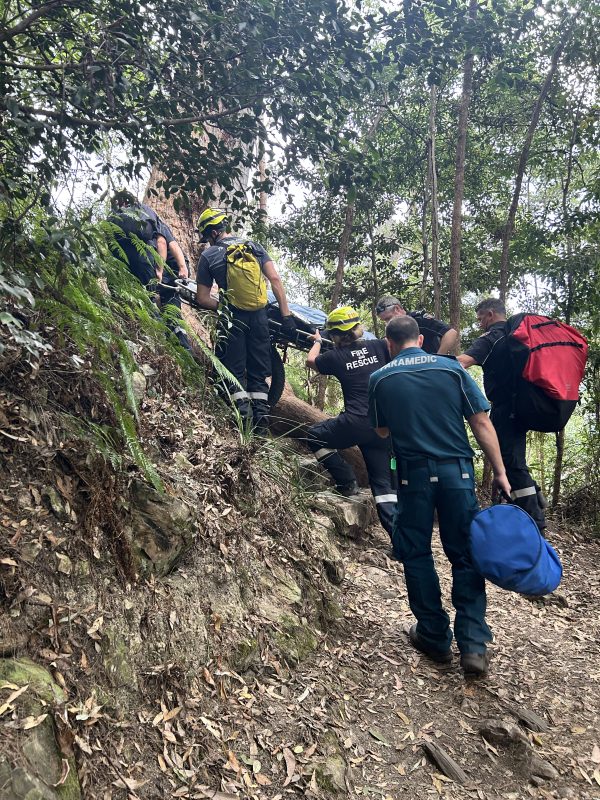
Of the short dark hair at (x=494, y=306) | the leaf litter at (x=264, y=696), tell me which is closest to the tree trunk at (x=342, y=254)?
the short dark hair at (x=494, y=306)

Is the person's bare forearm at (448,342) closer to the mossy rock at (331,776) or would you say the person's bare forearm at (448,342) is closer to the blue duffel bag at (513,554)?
the blue duffel bag at (513,554)

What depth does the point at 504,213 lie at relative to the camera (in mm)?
9875

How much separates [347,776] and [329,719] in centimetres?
33

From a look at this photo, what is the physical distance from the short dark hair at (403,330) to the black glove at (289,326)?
2.60 metres

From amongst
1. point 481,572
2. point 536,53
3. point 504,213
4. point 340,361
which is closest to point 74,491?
point 481,572

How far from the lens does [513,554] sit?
341cm

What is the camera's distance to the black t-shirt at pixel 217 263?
220 inches

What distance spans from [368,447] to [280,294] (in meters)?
1.89

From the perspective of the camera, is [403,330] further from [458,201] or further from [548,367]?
[458,201]

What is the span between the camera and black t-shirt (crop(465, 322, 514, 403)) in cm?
585

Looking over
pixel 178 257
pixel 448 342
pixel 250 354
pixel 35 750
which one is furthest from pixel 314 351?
pixel 35 750

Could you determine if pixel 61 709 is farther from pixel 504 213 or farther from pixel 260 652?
pixel 504 213

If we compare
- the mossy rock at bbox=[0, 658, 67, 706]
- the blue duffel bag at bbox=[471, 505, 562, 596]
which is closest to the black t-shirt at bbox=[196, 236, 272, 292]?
the blue duffel bag at bbox=[471, 505, 562, 596]

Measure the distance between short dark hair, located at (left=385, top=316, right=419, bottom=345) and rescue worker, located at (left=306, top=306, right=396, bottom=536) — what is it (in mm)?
1749
